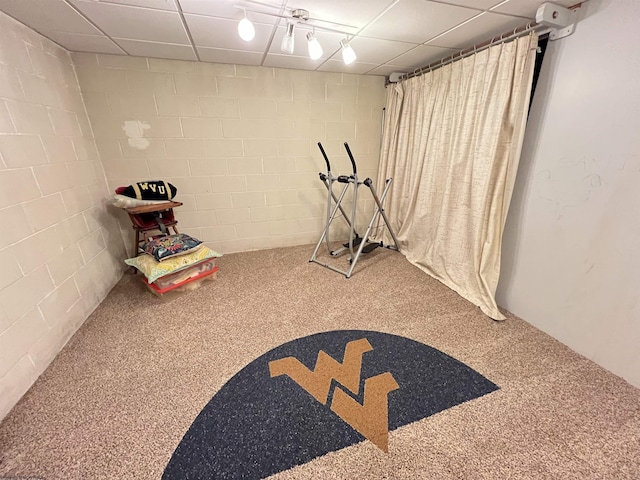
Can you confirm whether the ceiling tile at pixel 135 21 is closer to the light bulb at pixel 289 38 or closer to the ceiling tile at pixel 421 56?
the light bulb at pixel 289 38

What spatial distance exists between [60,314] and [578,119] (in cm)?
338

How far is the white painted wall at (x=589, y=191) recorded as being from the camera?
4.27 feet

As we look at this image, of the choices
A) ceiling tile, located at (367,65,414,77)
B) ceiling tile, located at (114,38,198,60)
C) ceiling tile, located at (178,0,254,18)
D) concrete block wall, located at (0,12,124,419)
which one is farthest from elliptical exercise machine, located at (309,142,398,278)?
concrete block wall, located at (0,12,124,419)

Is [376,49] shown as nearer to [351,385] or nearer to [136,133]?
[136,133]

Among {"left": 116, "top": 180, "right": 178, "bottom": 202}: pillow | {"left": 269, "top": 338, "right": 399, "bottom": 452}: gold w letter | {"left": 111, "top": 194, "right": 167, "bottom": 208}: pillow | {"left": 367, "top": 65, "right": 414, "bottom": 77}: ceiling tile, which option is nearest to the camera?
{"left": 269, "top": 338, "right": 399, "bottom": 452}: gold w letter

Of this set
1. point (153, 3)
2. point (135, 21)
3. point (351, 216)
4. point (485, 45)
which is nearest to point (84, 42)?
point (135, 21)

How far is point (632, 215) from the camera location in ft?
4.28

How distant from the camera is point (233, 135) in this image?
2680 millimetres

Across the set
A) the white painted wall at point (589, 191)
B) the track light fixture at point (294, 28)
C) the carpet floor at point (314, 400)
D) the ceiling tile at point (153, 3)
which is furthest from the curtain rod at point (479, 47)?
the ceiling tile at point (153, 3)

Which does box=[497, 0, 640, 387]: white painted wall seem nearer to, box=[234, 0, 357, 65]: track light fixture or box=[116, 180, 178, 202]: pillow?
box=[234, 0, 357, 65]: track light fixture

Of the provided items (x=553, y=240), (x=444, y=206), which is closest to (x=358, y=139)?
(x=444, y=206)

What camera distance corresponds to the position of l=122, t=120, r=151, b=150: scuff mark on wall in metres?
2.38

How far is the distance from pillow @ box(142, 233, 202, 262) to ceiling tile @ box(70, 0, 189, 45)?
151 centimetres

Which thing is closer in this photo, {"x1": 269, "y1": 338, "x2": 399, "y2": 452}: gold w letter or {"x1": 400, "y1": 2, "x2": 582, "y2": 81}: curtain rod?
{"x1": 269, "y1": 338, "x2": 399, "y2": 452}: gold w letter
